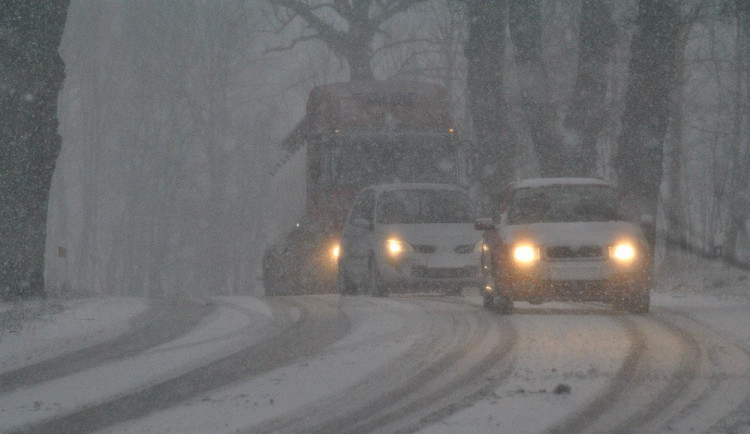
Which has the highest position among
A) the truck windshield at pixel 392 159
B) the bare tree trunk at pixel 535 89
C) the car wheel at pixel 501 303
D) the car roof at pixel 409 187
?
the bare tree trunk at pixel 535 89

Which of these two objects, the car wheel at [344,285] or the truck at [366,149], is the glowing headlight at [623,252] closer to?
the car wheel at [344,285]

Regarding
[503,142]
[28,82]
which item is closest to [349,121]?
[503,142]

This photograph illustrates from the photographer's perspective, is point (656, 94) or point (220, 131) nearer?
point (656, 94)

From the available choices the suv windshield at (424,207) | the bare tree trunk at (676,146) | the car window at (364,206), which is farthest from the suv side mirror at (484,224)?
the bare tree trunk at (676,146)

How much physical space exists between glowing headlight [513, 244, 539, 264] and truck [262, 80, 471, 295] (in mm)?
8937

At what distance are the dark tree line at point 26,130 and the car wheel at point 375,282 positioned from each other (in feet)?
15.6

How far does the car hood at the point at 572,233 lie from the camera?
1402 cm

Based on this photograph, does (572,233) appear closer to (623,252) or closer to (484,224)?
(623,252)

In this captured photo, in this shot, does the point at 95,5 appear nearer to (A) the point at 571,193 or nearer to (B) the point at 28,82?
(B) the point at 28,82

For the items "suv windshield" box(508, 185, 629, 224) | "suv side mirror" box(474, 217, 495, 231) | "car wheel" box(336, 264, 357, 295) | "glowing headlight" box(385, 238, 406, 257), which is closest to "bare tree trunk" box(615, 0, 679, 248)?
"glowing headlight" box(385, 238, 406, 257)

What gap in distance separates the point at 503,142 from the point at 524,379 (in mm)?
17448

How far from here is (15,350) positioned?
10867 mm

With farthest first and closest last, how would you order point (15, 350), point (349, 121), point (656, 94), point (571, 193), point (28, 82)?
point (349, 121) → point (656, 94) → point (28, 82) → point (571, 193) → point (15, 350)

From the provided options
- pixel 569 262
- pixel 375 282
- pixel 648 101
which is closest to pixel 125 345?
pixel 569 262
